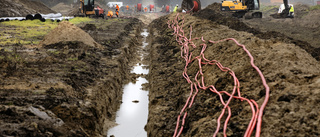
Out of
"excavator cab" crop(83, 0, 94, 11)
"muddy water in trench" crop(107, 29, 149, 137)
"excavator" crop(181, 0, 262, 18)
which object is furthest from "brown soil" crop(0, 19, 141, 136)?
"excavator cab" crop(83, 0, 94, 11)

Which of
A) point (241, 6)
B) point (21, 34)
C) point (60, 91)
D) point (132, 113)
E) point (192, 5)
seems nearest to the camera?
point (60, 91)

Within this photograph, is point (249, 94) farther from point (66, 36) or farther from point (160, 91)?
point (66, 36)

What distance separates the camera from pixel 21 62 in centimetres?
662

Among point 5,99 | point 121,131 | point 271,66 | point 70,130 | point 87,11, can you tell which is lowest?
point 121,131

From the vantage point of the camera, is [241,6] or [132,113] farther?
[241,6]

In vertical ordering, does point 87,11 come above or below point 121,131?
above

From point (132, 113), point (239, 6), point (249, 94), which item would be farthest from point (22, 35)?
point (239, 6)

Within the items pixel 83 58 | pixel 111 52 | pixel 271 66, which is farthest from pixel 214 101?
pixel 111 52

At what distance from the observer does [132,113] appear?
619 cm

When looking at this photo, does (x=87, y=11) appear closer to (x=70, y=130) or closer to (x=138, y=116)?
(x=138, y=116)

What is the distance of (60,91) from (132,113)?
1855 mm

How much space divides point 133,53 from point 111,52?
2270 millimetres

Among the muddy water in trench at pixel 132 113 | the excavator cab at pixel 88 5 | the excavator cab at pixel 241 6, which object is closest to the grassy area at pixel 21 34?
the muddy water in trench at pixel 132 113

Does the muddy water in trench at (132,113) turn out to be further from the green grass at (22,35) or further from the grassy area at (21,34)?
the green grass at (22,35)
